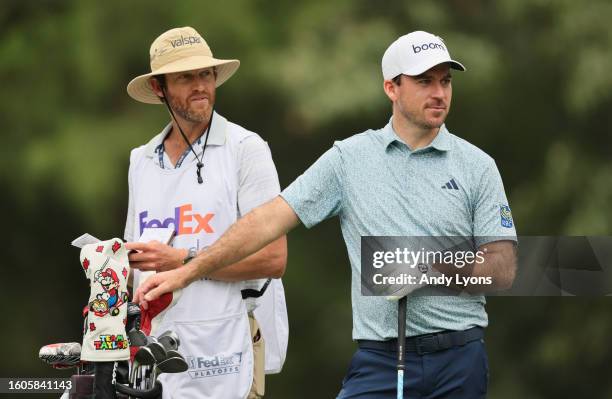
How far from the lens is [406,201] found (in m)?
5.05

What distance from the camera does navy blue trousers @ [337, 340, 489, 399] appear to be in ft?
16.3

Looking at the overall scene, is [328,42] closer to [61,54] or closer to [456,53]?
[456,53]

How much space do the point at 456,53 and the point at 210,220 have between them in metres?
7.52

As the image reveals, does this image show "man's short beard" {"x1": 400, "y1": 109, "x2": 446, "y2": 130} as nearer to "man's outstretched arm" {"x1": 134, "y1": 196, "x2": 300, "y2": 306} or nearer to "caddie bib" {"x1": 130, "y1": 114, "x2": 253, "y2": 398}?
"man's outstretched arm" {"x1": 134, "y1": 196, "x2": 300, "y2": 306}

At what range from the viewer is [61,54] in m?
13.5

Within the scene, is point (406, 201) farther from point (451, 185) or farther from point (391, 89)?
point (391, 89)

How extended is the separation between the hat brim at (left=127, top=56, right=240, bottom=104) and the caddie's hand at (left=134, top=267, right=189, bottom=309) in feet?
3.30

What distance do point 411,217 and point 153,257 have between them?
3.18 ft

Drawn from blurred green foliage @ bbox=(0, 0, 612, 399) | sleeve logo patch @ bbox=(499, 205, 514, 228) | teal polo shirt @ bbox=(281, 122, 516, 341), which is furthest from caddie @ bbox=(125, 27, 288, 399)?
blurred green foliage @ bbox=(0, 0, 612, 399)

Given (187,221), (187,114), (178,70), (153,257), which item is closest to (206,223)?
(187,221)

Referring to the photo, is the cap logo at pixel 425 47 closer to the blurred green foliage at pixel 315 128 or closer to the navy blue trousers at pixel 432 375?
the navy blue trousers at pixel 432 375

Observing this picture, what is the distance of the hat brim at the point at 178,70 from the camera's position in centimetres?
584

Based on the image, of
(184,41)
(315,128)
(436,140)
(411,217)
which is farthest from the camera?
(315,128)

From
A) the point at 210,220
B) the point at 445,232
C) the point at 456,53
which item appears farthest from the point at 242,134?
the point at 456,53
